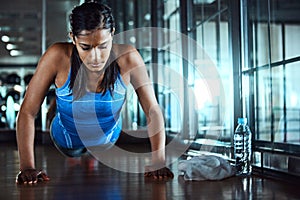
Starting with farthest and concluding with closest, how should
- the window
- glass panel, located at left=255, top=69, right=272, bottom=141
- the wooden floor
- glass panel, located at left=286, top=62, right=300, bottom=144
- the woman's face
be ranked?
glass panel, located at left=286, top=62, right=300, bottom=144, glass panel, located at left=255, top=69, right=272, bottom=141, the window, the woman's face, the wooden floor

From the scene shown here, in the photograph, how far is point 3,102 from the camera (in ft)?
29.6

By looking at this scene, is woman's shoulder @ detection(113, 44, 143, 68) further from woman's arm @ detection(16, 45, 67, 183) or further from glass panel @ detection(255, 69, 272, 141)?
glass panel @ detection(255, 69, 272, 141)

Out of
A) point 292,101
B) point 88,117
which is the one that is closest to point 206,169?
point 88,117

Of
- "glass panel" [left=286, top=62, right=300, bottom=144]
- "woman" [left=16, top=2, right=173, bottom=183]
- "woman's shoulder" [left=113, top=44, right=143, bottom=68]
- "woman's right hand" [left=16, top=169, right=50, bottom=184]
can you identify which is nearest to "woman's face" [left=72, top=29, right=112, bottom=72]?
"woman" [left=16, top=2, right=173, bottom=183]

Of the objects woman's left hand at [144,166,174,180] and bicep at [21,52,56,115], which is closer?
bicep at [21,52,56,115]

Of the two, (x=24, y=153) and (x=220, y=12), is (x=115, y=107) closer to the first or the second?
(x=24, y=153)

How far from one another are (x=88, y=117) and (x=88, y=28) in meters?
0.49

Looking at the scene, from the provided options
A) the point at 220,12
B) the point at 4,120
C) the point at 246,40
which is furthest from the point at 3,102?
A: the point at 246,40

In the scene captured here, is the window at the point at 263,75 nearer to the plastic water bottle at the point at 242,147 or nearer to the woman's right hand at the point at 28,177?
the plastic water bottle at the point at 242,147

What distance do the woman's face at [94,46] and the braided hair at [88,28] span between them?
0.02 m

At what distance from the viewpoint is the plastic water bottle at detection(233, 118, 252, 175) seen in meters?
2.56

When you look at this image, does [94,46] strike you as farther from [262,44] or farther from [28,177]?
[262,44]

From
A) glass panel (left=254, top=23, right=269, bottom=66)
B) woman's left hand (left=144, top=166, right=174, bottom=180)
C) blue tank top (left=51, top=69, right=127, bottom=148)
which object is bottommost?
woman's left hand (left=144, top=166, right=174, bottom=180)

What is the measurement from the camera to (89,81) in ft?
7.33
